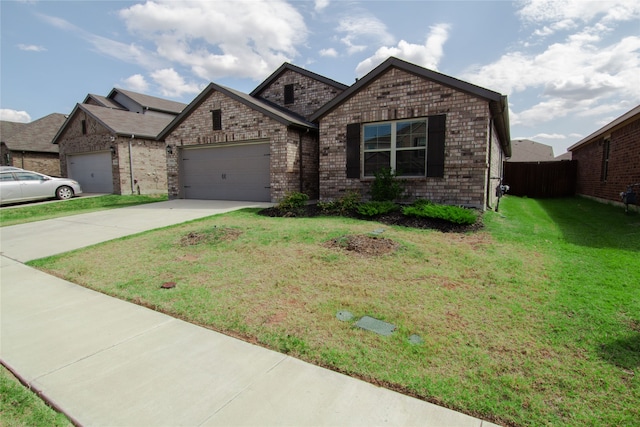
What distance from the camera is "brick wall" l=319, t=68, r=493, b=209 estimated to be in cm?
887

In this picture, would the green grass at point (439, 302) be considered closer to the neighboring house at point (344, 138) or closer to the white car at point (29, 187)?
the neighboring house at point (344, 138)

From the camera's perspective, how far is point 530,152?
34406 mm

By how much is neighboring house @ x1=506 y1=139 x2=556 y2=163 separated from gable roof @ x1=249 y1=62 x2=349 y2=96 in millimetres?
23845

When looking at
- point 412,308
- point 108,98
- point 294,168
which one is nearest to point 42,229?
point 294,168

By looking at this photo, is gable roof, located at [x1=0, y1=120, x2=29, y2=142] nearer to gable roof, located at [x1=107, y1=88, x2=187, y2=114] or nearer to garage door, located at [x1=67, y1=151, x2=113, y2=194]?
gable roof, located at [x1=107, y1=88, x2=187, y2=114]

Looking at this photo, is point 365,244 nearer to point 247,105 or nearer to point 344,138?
point 344,138

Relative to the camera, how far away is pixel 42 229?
880cm

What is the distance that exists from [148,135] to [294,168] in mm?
10593

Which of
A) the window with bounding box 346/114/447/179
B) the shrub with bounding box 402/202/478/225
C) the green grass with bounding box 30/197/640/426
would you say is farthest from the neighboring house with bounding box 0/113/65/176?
the shrub with bounding box 402/202/478/225

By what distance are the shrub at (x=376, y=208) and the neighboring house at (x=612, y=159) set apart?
753 centimetres

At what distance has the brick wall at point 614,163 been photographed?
10398mm

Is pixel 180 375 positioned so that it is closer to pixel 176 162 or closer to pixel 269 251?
pixel 269 251

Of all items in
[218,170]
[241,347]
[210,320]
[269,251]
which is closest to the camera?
[241,347]

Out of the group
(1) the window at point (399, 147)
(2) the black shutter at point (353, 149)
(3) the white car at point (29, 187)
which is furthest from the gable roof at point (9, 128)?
(1) the window at point (399, 147)
